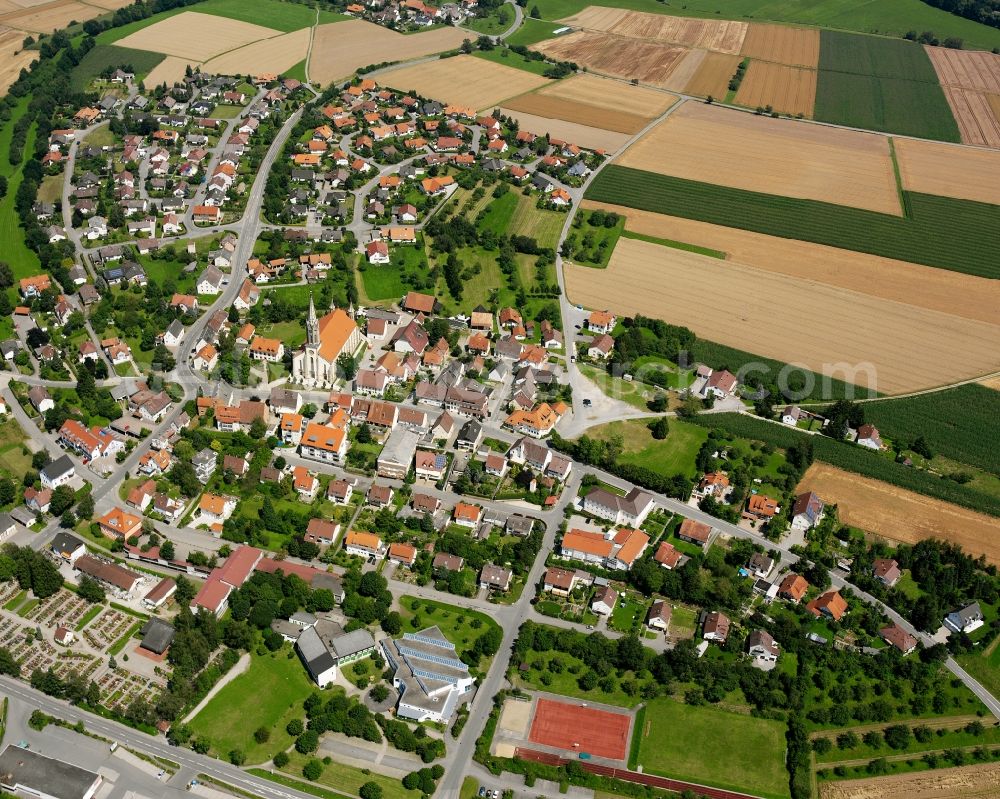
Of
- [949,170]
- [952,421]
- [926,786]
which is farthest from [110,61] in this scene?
[926,786]

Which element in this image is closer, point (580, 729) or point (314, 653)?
point (580, 729)

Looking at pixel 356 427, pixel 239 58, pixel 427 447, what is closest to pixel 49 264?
pixel 356 427

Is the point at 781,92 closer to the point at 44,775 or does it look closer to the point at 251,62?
the point at 251,62

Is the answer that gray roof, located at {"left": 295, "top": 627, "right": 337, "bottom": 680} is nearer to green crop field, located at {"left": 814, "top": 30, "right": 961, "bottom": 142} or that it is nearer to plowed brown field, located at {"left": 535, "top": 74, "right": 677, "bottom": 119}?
plowed brown field, located at {"left": 535, "top": 74, "right": 677, "bottom": 119}

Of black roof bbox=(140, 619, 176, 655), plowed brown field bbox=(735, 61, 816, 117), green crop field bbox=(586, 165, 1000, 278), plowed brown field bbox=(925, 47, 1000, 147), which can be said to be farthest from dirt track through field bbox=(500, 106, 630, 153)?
black roof bbox=(140, 619, 176, 655)

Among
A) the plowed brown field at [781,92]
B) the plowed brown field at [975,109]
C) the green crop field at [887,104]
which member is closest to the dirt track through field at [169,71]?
the plowed brown field at [781,92]

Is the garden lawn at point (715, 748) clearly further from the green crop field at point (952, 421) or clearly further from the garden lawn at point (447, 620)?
the green crop field at point (952, 421)
